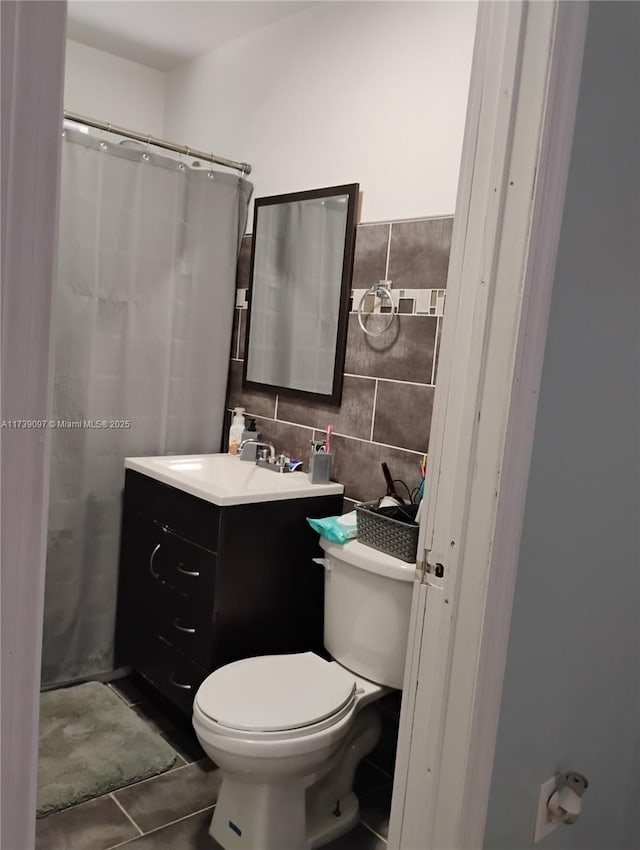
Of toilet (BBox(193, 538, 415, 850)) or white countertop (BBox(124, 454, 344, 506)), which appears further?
white countertop (BBox(124, 454, 344, 506))

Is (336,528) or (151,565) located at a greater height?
(336,528)

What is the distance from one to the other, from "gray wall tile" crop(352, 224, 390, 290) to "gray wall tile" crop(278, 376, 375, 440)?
0.32m

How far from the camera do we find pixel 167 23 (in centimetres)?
257

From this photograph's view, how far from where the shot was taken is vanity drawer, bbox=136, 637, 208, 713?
85.6 inches

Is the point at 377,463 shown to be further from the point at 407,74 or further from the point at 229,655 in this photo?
the point at 407,74

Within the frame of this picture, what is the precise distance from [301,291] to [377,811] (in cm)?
166

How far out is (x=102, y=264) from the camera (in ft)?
7.95

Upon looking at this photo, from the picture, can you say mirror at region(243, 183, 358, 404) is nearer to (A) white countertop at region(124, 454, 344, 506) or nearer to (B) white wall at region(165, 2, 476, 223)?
(B) white wall at region(165, 2, 476, 223)

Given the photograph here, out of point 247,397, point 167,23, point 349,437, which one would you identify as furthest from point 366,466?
point 167,23

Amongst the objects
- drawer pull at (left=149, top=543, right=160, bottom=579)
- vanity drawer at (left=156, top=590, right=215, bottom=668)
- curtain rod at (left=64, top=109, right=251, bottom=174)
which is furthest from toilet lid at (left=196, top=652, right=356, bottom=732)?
curtain rod at (left=64, top=109, right=251, bottom=174)

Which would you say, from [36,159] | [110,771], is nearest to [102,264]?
[110,771]

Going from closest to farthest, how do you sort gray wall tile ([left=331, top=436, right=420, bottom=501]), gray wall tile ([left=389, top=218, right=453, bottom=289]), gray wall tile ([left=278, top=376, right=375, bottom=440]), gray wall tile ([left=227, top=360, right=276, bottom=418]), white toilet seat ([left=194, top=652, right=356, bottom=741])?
white toilet seat ([left=194, top=652, right=356, bottom=741]), gray wall tile ([left=389, top=218, right=453, bottom=289]), gray wall tile ([left=331, top=436, right=420, bottom=501]), gray wall tile ([left=278, top=376, right=375, bottom=440]), gray wall tile ([left=227, top=360, right=276, bottom=418])

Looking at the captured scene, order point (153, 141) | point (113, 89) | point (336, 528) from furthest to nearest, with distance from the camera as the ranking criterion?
point (113, 89)
point (153, 141)
point (336, 528)

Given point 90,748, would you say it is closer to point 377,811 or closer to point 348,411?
point 377,811
